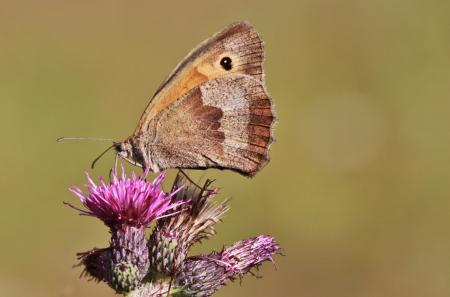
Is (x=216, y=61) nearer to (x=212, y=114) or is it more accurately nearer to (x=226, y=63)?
(x=226, y=63)

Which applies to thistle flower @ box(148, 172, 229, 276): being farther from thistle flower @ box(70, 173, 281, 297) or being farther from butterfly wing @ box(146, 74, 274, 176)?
butterfly wing @ box(146, 74, 274, 176)

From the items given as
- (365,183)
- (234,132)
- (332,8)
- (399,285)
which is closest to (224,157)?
(234,132)

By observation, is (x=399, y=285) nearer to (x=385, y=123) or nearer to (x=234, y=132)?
(x=385, y=123)

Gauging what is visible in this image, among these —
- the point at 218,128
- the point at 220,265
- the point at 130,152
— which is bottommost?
the point at 220,265

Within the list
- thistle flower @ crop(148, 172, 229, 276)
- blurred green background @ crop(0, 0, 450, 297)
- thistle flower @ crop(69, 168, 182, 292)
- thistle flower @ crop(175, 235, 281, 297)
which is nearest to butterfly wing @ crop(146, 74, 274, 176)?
thistle flower @ crop(148, 172, 229, 276)

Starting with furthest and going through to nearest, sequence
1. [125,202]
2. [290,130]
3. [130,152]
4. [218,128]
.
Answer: [290,130]
[218,128]
[130,152]
[125,202]

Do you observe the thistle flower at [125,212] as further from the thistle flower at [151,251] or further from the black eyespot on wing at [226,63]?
the black eyespot on wing at [226,63]

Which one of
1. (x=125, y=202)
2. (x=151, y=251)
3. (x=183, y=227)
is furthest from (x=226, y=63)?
(x=151, y=251)
